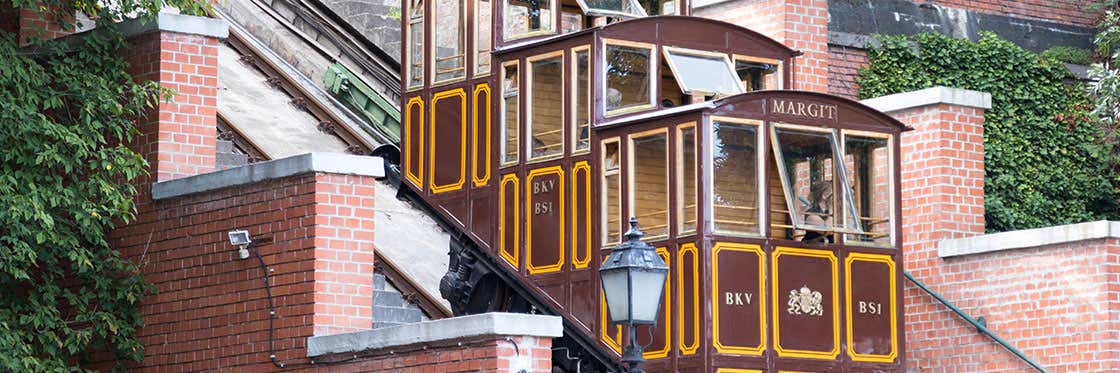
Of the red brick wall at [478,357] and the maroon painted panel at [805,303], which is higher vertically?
the maroon painted panel at [805,303]

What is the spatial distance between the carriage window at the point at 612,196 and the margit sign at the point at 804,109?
1.28m

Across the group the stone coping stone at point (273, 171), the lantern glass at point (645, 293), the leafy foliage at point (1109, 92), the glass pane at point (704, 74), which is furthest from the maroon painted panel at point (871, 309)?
the leafy foliage at point (1109, 92)

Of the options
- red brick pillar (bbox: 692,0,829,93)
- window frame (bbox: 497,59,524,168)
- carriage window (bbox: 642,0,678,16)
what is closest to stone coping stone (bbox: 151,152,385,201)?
window frame (bbox: 497,59,524,168)

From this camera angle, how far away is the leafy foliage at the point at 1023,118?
21422 millimetres

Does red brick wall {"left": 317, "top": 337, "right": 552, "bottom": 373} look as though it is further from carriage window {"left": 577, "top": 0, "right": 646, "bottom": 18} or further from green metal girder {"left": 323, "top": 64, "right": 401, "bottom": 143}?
green metal girder {"left": 323, "top": 64, "right": 401, "bottom": 143}

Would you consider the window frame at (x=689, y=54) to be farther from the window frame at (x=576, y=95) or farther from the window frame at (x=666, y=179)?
the window frame at (x=666, y=179)

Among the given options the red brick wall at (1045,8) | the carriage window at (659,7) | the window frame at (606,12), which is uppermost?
the red brick wall at (1045,8)

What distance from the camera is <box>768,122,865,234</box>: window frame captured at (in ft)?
51.9

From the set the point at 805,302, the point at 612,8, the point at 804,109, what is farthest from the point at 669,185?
the point at 612,8

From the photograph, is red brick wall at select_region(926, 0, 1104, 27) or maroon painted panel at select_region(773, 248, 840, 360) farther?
red brick wall at select_region(926, 0, 1104, 27)

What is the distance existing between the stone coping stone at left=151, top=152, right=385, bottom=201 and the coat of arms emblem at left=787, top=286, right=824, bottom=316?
337 cm

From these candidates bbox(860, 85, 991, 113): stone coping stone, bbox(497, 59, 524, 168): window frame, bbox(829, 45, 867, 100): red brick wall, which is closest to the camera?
bbox(497, 59, 524, 168): window frame

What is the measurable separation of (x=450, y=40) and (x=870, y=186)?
3886mm

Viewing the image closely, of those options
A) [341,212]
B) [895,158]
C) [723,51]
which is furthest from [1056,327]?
[341,212]
